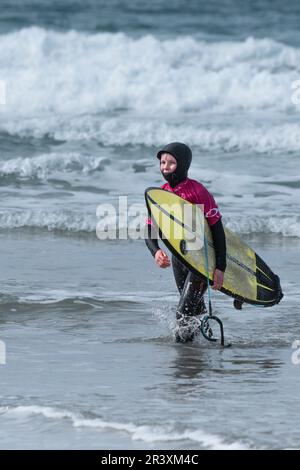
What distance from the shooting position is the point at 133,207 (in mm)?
12359

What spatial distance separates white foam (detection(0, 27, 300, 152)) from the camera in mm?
17016

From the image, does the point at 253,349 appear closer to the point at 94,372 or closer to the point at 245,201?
the point at 94,372

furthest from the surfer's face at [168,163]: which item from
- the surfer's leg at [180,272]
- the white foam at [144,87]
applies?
the white foam at [144,87]

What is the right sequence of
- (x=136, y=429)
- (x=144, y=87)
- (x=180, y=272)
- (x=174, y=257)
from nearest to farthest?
(x=136, y=429)
(x=174, y=257)
(x=180, y=272)
(x=144, y=87)

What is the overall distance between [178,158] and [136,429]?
2000 millimetres

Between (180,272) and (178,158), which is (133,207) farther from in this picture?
(178,158)

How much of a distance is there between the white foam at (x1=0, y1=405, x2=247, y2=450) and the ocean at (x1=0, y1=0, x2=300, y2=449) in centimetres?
1

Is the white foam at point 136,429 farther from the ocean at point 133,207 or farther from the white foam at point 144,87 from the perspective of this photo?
the white foam at point 144,87

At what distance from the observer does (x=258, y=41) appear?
887 inches

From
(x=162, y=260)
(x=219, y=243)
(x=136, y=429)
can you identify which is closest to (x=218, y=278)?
(x=219, y=243)

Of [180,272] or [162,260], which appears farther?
[180,272]

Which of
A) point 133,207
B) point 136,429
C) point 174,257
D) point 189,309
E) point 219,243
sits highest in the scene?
point 219,243

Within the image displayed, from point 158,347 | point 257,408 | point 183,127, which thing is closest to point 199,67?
point 183,127

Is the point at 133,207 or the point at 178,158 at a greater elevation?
the point at 178,158
